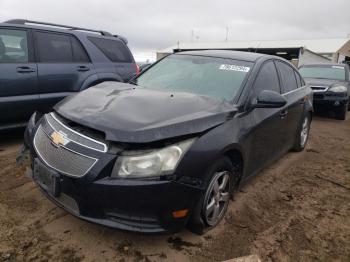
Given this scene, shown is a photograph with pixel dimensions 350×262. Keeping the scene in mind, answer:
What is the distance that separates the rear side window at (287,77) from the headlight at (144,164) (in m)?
2.72

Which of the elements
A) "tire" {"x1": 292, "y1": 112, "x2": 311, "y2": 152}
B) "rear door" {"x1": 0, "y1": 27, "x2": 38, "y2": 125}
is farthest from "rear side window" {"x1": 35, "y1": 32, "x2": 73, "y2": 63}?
"tire" {"x1": 292, "y1": 112, "x2": 311, "y2": 152}

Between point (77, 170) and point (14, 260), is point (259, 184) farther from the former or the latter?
point (14, 260)

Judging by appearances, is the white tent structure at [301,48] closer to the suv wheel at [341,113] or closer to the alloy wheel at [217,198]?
the suv wheel at [341,113]

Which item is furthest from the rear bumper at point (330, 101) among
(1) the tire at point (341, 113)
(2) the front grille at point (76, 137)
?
(2) the front grille at point (76, 137)

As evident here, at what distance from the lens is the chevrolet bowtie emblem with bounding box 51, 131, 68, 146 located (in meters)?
2.52

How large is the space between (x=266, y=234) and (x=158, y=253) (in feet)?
3.49

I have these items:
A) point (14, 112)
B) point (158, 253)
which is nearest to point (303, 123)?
point (158, 253)

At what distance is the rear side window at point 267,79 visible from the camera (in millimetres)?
3586

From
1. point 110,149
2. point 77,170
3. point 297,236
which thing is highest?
point 110,149

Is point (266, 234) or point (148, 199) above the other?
point (148, 199)

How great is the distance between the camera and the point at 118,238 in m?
2.76

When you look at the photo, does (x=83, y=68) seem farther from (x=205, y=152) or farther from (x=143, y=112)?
(x=205, y=152)

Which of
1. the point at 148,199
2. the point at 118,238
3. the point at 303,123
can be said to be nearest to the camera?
the point at 148,199

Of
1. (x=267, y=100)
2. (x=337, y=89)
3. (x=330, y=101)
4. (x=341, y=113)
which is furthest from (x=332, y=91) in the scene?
(x=267, y=100)
